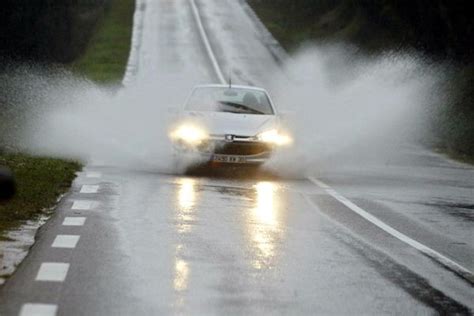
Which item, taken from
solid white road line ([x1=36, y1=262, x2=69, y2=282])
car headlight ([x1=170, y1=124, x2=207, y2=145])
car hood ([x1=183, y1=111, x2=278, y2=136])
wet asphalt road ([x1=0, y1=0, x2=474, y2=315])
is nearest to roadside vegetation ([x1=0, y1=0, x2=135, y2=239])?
wet asphalt road ([x1=0, y1=0, x2=474, y2=315])

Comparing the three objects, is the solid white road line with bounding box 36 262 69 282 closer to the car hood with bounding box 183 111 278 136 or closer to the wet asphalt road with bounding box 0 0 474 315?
the wet asphalt road with bounding box 0 0 474 315

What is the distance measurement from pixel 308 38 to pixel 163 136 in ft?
146

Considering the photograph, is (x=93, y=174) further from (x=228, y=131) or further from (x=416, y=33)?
(x=416, y=33)

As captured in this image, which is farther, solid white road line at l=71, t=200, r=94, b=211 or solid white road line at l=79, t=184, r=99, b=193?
solid white road line at l=79, t=184, r=99, b=193

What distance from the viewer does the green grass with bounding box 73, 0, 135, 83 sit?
56.7m

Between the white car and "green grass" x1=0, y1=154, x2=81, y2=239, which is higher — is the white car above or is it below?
above

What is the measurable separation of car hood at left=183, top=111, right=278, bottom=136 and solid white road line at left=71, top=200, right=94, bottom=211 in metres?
5.78

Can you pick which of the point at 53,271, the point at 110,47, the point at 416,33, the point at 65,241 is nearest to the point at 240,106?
the point at 65,241

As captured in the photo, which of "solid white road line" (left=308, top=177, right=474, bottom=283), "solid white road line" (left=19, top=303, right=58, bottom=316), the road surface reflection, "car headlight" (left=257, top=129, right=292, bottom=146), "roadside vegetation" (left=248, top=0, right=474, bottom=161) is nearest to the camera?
"solid white road line" (left=19, top=303, right=58, bottom=316)

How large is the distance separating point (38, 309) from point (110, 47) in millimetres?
58870

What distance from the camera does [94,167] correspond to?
21.7m

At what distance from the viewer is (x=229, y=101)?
23188 mm

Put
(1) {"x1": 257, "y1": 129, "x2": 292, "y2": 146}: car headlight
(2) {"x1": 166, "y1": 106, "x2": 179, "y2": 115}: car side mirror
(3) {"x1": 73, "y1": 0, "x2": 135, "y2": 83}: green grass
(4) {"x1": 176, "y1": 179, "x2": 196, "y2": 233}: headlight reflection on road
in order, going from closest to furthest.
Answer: (4) {"x1": 176, "y1": 179, "x2": 196, "y2": 233}: headlight reflection on road
(1) {"x1": 257, "y1": 129, "x2": 292, "y2": 146}: car headlight
(2) {"x1": 166, "y1": 106, "x2": 179, "y2": 115}: car side mirror
(3) {"x1": 73, "y1": 0, "x2": 135, "y2": 83}: green grass

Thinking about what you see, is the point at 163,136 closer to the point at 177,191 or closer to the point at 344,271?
the point at 177,191
